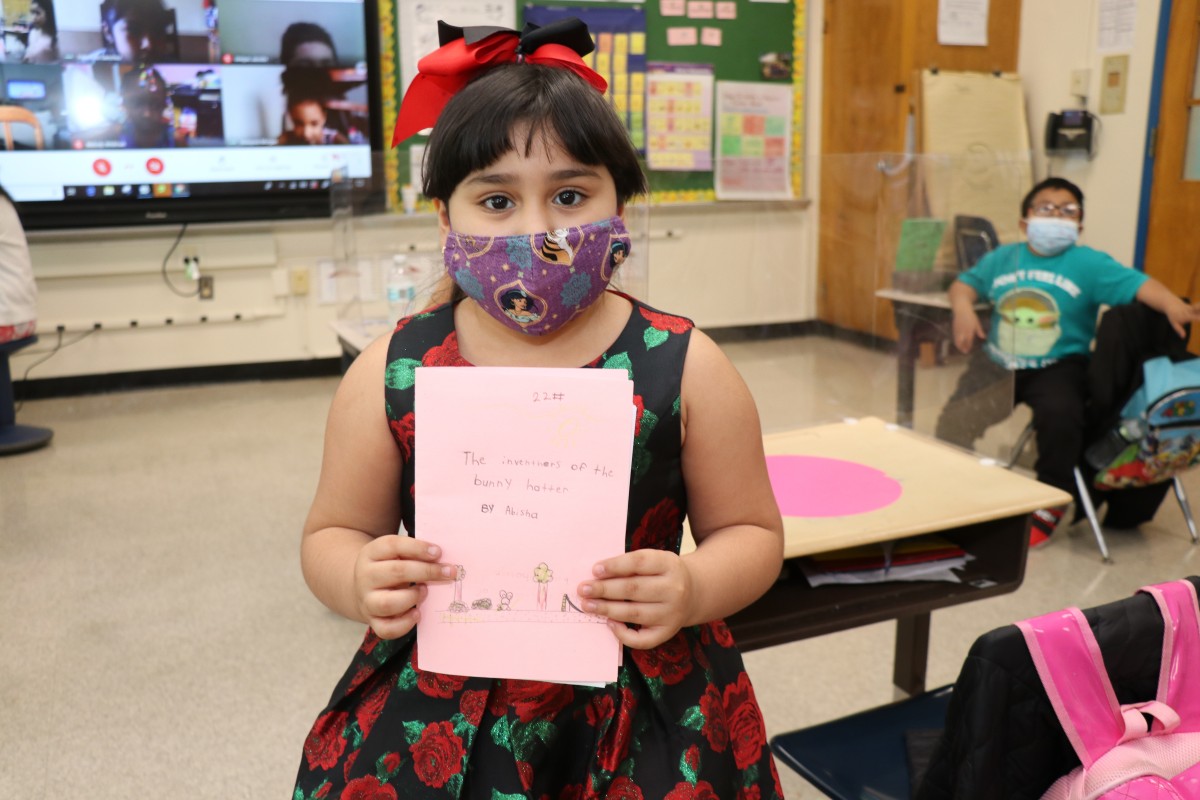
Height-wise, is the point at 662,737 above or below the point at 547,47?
below

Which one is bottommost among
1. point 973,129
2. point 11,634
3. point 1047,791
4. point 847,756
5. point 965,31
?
point 11,634

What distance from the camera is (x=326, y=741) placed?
100cm

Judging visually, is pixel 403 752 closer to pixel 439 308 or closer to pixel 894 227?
pixel 439 308

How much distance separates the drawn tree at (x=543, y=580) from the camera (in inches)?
34.3

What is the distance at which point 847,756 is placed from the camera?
1325 mm

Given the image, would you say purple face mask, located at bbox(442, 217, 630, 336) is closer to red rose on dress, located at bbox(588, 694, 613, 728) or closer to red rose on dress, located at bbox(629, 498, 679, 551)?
red rose on dress, located at bbox(629, 498, 679, 551)

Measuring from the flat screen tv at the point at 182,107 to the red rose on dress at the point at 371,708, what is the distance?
3.95m

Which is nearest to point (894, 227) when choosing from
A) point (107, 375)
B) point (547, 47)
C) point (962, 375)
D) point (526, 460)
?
point (962, 375)

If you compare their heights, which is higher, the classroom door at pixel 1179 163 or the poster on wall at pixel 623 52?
the poster on wall at pixel 623 52

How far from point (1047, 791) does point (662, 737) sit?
356 millimetres

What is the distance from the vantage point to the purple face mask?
3.05 ft

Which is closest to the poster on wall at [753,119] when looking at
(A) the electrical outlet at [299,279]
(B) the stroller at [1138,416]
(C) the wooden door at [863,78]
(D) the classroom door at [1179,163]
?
(C) the wooden door at [863,78]

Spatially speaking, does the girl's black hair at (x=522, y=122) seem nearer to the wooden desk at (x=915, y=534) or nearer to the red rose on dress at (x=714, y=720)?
the red rose on dress at (x=714, y=720)

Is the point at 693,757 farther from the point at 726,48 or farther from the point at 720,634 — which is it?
the point at 726,48
